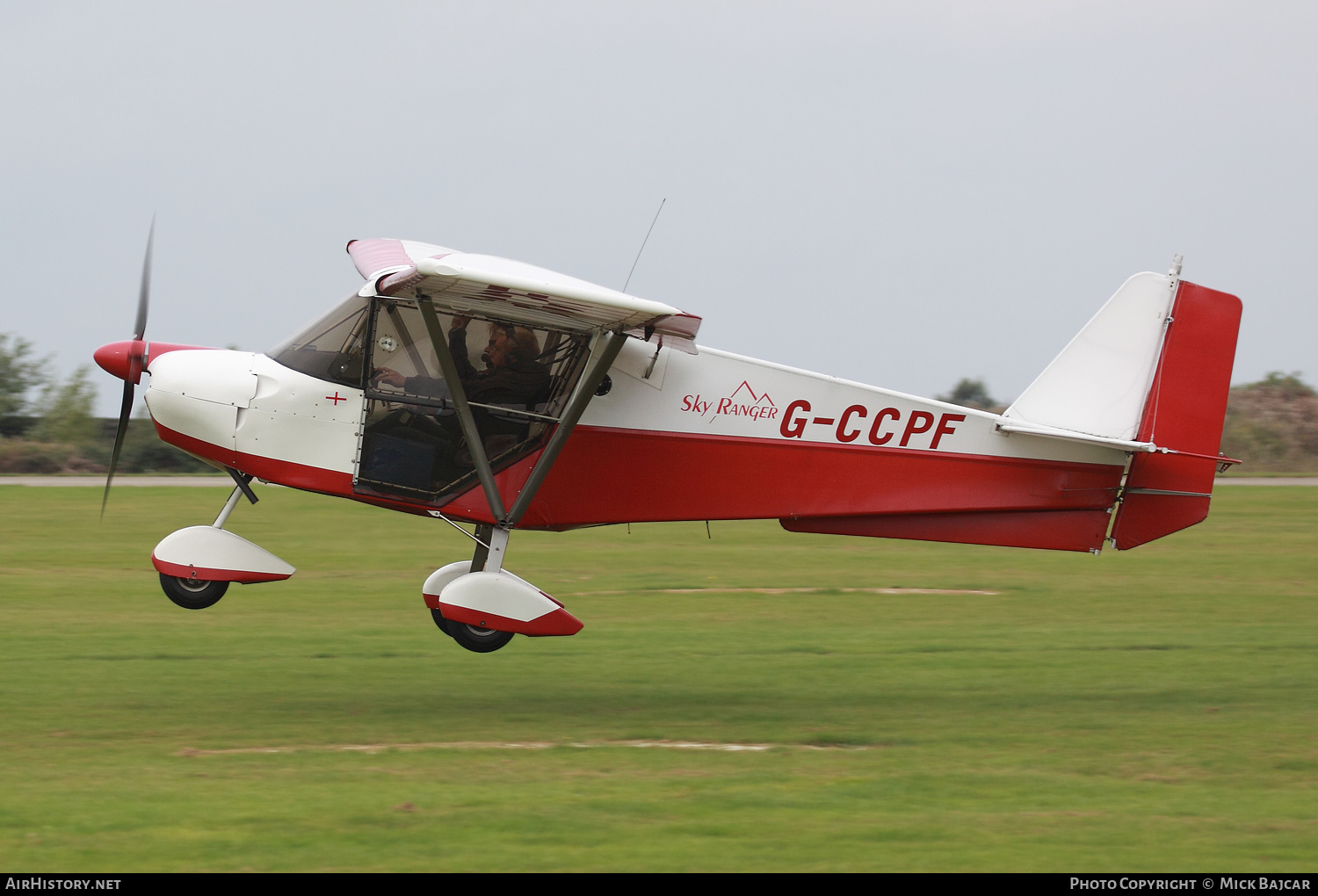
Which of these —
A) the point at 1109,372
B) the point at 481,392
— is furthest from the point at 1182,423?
the point at 481,392

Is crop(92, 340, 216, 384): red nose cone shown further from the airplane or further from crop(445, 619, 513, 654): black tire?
crop(445, 619, 513, 654): black tire

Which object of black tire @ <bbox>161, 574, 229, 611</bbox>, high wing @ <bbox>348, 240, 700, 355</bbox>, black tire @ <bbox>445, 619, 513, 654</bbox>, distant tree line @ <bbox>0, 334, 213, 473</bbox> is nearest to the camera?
high wing @ <bbox>348, 240, 700, 355</bbox>

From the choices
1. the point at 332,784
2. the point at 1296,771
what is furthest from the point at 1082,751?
the point at 332,784

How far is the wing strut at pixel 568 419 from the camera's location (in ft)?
28.5

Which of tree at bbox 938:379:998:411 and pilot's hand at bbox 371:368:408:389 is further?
tree at bbox 938:379:998:411

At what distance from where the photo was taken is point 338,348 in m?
8.95

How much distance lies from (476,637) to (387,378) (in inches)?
77.2

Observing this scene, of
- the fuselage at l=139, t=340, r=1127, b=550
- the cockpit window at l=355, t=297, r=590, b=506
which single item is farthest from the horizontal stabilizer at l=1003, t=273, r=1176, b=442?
the cockpit window at l=355, t=297, r=590, b=506

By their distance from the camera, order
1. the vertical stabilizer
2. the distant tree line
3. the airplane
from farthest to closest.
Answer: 1. the distant tree line
2. the vertical stabilizer
3. the airplane

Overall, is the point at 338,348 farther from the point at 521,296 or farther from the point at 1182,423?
the point at 1182,423

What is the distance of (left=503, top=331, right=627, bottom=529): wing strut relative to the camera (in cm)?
869

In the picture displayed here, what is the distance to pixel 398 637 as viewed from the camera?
486 inches

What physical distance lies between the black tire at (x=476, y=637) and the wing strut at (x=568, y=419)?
0.90m

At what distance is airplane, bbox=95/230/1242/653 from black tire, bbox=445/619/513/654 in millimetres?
14
